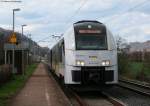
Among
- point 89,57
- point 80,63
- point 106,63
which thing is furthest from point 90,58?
point 106,63

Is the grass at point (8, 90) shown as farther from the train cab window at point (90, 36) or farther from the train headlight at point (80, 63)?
the train cab window at point (90, 36)

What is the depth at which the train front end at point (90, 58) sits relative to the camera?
2138 cm

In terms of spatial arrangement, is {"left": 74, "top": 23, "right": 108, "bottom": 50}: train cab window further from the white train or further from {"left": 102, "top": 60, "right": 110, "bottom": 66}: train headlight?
{"left": 102, "top": 60, "right": 110, "bottom": 66}: train headlight

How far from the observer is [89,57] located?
21.5 m

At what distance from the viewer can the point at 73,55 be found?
21578mm

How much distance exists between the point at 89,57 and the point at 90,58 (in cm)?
6

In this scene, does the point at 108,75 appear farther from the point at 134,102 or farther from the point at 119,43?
the point at 119,43

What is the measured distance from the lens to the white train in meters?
21.4

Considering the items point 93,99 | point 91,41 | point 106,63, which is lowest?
point 93,99

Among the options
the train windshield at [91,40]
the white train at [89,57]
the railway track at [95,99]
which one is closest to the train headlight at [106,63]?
the white train at [89,57]

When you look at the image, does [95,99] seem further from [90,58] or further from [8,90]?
[8,90]

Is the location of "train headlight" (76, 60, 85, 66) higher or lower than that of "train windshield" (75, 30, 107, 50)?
lower

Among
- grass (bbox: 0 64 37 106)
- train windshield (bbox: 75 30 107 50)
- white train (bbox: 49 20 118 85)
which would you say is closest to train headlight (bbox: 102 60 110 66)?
white train (bbox: 49 20 118 85)

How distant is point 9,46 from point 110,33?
61.4 feet
